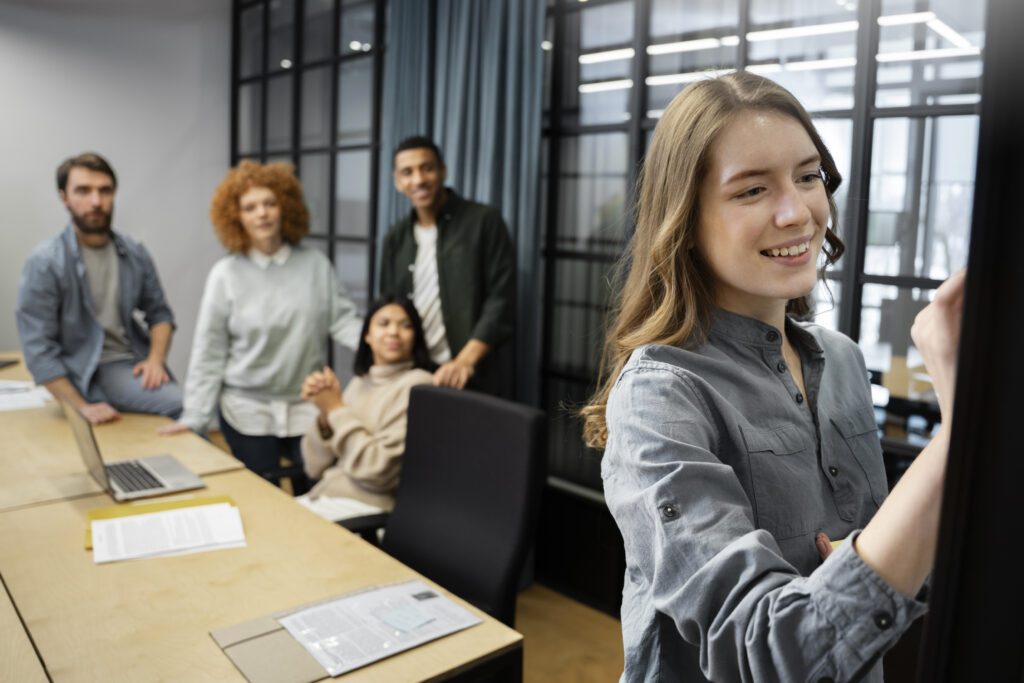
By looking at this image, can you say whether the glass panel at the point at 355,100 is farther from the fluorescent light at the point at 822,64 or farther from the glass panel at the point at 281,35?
the fluorescent light at the point at 822,64

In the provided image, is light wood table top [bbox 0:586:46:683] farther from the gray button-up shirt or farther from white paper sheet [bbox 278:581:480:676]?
the gray button-up shirt

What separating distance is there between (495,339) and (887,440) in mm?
1275

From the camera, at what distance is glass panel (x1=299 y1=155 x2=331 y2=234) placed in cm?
447

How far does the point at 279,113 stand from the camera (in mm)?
4914

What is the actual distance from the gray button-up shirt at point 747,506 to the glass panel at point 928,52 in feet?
4.41

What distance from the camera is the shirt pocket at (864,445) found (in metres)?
0.89

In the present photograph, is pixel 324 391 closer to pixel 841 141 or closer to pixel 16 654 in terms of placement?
pixel 16 654

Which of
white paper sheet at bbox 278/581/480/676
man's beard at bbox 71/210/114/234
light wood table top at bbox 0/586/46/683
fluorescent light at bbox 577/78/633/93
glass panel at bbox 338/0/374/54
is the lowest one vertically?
light wood table top at bbox 0/586/46/683

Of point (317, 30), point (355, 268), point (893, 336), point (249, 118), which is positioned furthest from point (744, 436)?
point (249, 118)

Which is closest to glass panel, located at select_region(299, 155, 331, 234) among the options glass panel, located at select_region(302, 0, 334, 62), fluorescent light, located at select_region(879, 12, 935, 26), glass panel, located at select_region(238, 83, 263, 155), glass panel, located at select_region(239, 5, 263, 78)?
glass panel, located at select_region(302, 0, 334, 62)

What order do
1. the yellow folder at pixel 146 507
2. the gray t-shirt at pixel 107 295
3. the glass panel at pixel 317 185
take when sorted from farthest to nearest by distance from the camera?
Answer: the glass panel at pixel 317 185, the gray t-shirt at pixel 107 295, the yellow folder at pixel 146 507

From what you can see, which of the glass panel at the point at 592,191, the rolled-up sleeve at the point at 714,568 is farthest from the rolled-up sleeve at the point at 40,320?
the rolled-up sleeve at the point at 714,568

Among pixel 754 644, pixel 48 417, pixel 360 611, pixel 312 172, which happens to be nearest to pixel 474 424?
pixel 360 611

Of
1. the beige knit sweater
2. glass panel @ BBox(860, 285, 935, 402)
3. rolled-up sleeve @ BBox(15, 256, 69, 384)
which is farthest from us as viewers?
rolled-up sleeve @ BBox(15, 256, 69, 384)
